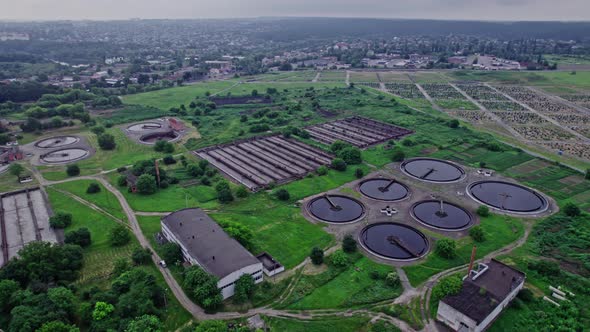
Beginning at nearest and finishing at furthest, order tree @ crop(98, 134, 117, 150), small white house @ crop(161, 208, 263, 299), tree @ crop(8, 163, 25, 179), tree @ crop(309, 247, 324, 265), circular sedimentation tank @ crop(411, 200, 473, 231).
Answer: small white house @ crop(161, 208, 263, 299) → tree @ crop(309, 247, 324, 265) → circular sedimentation tank @ crop(411, 200, 473, 231) → tree @ crop(8, 163, 25, 179) → tree @ crop(98, 134, 117, 150)

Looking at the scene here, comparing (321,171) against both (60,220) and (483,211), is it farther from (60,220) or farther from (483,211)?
(60,220)

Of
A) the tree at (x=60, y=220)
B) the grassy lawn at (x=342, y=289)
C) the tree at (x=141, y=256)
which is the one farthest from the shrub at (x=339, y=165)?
the tree at (x=60, y=220)

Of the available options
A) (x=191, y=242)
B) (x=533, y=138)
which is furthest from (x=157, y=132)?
(x=533, y=138)

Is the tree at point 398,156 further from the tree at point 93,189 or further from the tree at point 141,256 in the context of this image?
the tree at point 93,189

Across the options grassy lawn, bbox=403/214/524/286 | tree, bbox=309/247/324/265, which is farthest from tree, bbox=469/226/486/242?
tree, bbox=309/247/324/265

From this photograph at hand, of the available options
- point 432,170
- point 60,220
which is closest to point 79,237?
point 60,220

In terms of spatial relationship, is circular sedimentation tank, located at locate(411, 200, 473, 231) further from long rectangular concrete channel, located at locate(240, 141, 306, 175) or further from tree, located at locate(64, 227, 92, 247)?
tree, located at locate(64, 227, 92, 247)
